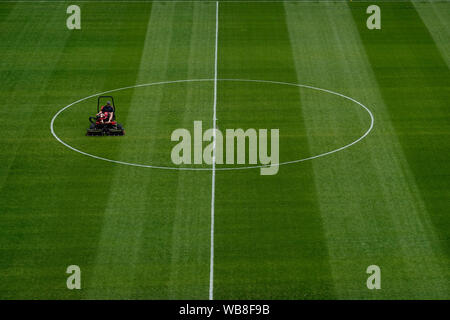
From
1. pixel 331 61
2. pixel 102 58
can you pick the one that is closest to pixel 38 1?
pixel 102 58

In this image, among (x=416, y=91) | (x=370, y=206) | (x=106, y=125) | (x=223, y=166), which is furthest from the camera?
(x=416, y=91)

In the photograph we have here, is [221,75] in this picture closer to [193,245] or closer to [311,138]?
[311,138]

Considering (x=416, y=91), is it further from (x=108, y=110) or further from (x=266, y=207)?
(x=108, y=110)

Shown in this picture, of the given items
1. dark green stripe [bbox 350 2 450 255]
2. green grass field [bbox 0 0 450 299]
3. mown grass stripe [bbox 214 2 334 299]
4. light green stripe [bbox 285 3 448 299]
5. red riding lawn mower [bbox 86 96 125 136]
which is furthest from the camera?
red riding lawn mower [bbox 86 96 125 136]

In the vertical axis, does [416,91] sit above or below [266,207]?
below

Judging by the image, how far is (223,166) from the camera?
3322cm

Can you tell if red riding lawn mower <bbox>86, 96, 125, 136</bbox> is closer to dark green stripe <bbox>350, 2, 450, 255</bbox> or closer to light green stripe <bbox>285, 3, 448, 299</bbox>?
light green stripe <bbox>285, 3, 448, 299</bbox>

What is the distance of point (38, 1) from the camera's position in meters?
51.9

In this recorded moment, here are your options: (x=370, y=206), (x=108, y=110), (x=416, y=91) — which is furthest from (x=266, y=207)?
(x=416, y=91)

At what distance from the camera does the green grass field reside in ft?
88.1

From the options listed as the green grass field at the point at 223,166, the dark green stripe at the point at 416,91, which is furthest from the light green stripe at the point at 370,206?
the dark green stripe at the point at 416,91

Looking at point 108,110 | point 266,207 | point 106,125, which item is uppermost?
point 266,207

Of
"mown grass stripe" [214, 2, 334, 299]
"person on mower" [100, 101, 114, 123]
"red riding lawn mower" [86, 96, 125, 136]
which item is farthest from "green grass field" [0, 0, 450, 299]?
"person on mower" [100, 101, 114, 123]

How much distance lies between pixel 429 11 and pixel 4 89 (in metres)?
24.8
